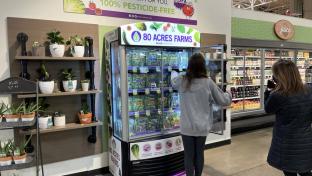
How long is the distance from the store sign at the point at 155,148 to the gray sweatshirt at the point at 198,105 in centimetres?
56

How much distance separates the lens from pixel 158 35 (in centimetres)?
361

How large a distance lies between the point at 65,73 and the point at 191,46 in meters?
1.75

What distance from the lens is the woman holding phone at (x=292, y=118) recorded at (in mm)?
2334

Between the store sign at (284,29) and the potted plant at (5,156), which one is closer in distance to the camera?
the potted plant at (5,156)

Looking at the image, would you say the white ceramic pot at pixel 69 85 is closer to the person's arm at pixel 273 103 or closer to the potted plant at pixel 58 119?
the potted plant at pixel 58 119

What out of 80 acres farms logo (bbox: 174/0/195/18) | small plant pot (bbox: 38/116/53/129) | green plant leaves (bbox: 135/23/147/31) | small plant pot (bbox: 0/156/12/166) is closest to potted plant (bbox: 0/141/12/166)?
small plant pot (bbox: 0/156/12/166)

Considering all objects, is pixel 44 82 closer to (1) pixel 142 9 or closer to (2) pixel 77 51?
(2) pixel 77 51

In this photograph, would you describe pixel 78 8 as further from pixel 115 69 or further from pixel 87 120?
pixel 87 120

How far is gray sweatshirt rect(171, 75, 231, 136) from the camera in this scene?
3.11 meters

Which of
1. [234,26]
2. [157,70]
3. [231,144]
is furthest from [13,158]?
[234,26]

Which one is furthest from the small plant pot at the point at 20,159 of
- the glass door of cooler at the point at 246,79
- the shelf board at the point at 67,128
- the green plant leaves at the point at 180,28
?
the glass door of cooler at the point at 246,79

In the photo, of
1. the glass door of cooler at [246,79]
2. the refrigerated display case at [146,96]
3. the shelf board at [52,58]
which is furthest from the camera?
the glass door of cooler at [246,79]

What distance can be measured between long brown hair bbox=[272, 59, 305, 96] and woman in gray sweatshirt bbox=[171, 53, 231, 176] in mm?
866

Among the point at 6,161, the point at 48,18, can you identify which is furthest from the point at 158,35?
the point at 6,161
